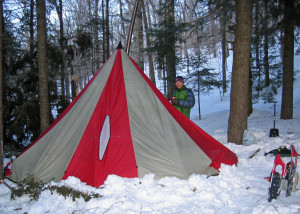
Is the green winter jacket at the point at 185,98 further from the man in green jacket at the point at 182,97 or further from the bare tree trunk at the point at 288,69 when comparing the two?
the bare tree trunk at the point at 288,69

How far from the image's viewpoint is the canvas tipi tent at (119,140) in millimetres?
3973

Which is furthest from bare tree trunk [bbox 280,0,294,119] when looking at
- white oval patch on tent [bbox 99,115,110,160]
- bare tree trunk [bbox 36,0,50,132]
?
bare tree trunk [bbox 36,0,50,132]

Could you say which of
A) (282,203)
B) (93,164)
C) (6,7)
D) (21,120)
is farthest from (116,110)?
(6,7)

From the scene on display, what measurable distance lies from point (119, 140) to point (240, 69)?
145 inches

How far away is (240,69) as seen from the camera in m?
6.04

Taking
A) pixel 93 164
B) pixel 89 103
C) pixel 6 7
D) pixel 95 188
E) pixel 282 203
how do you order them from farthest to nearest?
pixel 6 7 < pixel 89 103 < pixel 93 164 < pixel 95 188 < pixel 282 203

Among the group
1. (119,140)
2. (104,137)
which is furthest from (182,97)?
(104,137)

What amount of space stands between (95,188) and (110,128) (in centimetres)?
105

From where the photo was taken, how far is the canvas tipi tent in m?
3.97

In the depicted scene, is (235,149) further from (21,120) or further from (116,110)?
(21,120)

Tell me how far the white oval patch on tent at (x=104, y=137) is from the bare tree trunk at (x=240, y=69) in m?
3.51

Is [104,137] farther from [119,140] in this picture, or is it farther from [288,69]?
[288,69]

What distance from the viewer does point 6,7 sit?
24.8 feet

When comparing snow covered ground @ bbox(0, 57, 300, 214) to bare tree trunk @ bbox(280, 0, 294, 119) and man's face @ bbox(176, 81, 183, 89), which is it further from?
bare tree trunk @ bbox(280, 0, 294, 119)
